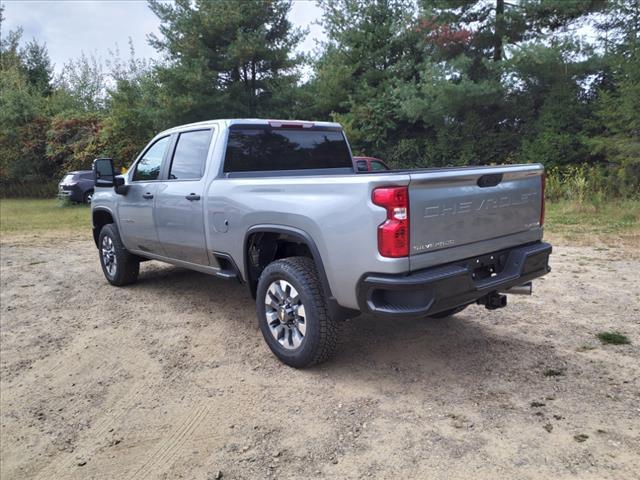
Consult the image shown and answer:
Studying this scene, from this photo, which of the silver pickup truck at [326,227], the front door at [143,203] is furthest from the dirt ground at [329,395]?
the front door at [143,203]

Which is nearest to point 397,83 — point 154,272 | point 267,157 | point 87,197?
point 87,197

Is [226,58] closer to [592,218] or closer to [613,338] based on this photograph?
[592,218]

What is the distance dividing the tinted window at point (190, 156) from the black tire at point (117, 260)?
65.0 inches

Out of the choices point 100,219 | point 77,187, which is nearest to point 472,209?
point 100,219

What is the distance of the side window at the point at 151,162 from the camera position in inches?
215

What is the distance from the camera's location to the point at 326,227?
338 cm

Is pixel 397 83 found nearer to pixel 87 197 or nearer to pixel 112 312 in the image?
pixel 87 197

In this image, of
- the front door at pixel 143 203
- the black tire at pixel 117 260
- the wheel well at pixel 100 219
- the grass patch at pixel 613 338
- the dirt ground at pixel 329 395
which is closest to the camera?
the dirt ground at pixel 329 395

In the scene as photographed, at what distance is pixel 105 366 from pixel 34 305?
2.32m

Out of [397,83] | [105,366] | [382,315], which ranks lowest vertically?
[105,366]

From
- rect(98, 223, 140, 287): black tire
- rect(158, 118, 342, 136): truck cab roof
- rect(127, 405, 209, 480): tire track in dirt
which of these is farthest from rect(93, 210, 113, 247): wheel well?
Result: rect(127, 405, 209, 480): tire track in dirt

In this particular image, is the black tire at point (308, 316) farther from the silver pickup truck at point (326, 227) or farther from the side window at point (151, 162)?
the side window at point (151, 162)

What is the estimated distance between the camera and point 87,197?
61.5 ft

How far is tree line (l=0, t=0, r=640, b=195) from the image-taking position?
14367 millimetres
